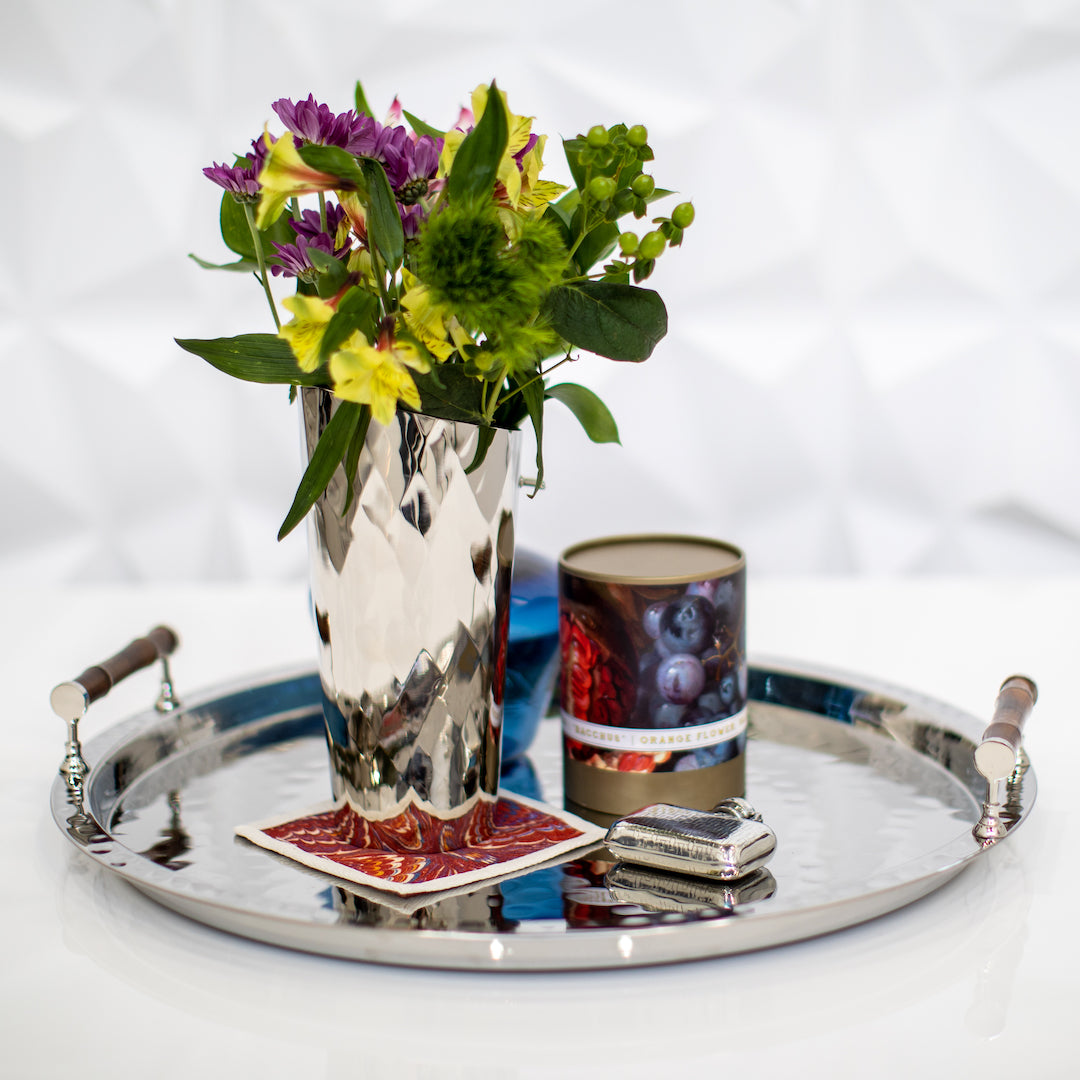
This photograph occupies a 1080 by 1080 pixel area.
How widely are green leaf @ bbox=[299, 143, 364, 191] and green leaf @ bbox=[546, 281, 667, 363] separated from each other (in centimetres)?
9

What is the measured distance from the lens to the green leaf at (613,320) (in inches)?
20.2

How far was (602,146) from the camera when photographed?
498 millimetres

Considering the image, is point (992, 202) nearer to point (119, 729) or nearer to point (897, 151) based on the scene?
point (897, 151)

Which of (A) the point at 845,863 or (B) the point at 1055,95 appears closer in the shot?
(A) the point at 845,863

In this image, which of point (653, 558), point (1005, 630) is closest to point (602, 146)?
point (653, 558)

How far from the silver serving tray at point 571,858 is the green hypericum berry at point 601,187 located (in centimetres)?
29

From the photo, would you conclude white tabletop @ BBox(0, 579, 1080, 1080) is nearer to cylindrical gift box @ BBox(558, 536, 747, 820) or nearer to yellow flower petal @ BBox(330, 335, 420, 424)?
cylindrical gift box @ BBox(558, 536, 747, 820)

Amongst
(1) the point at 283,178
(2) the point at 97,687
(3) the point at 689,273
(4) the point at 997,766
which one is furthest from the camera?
(3) the point at 689,273

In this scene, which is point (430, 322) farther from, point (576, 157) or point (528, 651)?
point (528, 651)

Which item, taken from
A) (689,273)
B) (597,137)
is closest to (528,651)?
(597,137)

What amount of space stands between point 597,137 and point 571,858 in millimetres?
323

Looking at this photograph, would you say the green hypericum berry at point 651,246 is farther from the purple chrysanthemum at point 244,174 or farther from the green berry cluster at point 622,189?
the purple chrysanthemum at point 244,174

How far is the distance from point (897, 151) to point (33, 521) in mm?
1068

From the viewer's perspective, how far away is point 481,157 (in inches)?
18.8
